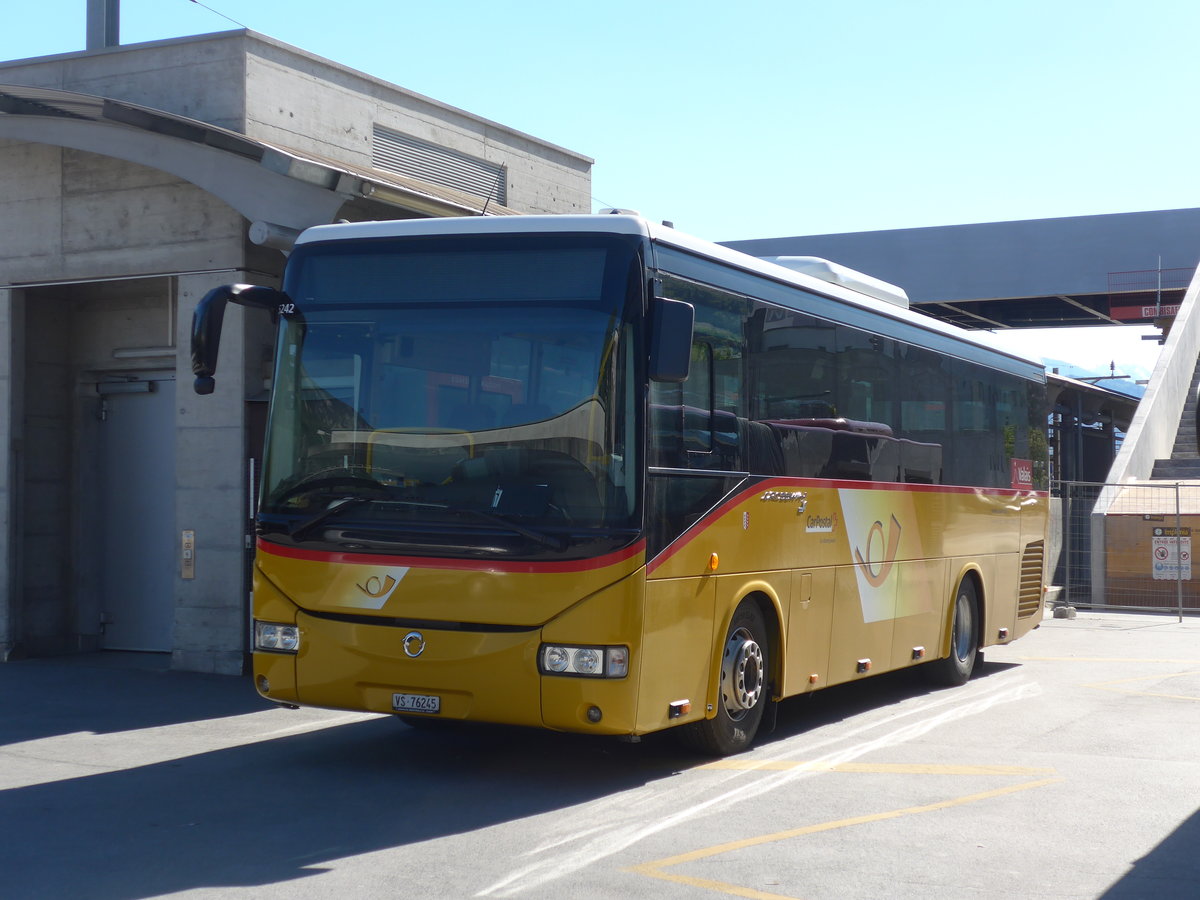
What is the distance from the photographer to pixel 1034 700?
12.3m

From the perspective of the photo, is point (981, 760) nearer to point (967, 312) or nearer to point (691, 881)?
point (691, 881)

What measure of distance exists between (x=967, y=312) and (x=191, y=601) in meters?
46.6

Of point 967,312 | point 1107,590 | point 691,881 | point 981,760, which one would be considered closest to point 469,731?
point 981,760

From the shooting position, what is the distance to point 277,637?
27.7 ft

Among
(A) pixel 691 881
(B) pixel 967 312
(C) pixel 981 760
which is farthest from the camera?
(B) pixel 967 312

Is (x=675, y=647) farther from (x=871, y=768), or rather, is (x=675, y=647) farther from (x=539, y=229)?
(x=539, y=229)

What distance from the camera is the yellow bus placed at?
25.5ft

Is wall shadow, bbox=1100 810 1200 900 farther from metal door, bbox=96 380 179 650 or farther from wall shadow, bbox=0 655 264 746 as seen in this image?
metal door, bbox=96 380 179 650

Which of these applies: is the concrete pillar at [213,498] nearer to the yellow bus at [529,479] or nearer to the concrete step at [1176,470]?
the yellow bus at [529,479]

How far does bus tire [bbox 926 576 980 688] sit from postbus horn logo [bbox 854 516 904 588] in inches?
71.8

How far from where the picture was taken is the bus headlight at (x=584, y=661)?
7.71m

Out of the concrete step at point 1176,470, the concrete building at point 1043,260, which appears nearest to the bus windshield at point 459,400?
the concrete step at point 1176,470

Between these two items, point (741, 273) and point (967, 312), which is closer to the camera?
point (741, 273)

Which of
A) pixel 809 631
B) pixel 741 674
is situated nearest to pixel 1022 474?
pixel 809 631
